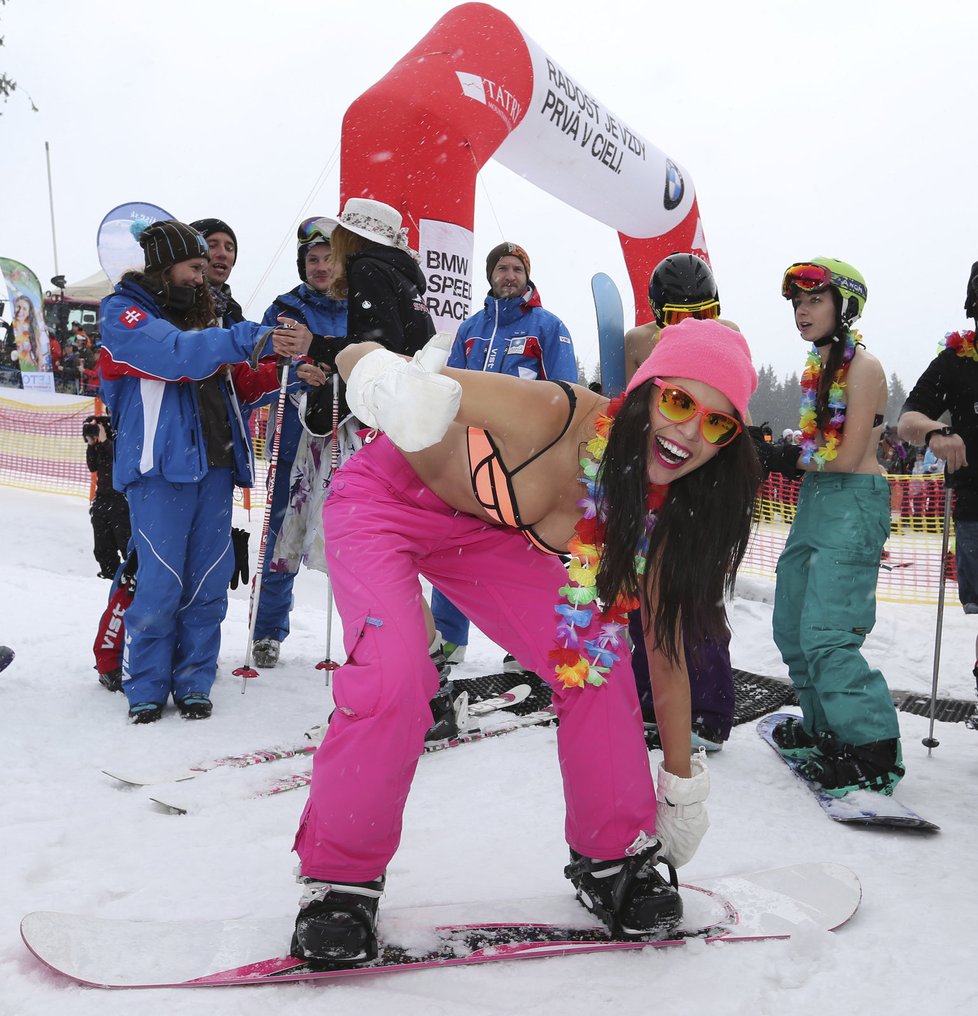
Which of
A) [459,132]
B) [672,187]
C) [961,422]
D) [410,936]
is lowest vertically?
[410,936]

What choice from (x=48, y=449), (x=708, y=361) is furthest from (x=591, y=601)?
(x=48, y=449)

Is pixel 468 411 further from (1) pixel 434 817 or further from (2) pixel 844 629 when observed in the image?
(2) pixel 844 629

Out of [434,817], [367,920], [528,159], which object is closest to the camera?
[367,920]

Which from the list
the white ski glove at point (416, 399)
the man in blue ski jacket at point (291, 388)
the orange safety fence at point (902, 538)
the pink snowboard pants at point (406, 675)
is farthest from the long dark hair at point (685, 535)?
the orange safety fence at point (902, 538)

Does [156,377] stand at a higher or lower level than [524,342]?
lower

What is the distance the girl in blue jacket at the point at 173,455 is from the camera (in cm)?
351

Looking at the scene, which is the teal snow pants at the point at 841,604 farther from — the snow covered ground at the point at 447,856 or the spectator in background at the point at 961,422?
the spectator in background at the point at 961,422

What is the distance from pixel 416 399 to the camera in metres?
1.81

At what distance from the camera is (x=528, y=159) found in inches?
310

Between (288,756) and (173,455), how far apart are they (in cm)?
131

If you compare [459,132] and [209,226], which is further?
[459,132]

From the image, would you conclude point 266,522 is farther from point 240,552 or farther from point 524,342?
point 524,342

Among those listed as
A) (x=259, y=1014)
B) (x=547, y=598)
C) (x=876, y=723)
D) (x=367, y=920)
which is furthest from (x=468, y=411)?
(x=876, y=723)

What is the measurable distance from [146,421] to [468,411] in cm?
215
